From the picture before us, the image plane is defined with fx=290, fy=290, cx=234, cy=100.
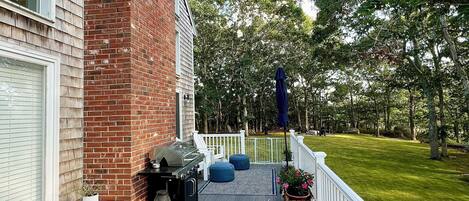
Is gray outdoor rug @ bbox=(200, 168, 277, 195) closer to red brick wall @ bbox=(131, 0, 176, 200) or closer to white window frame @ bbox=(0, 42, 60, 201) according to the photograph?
red brick wall @ bbox=(131, 0, 176, 200)

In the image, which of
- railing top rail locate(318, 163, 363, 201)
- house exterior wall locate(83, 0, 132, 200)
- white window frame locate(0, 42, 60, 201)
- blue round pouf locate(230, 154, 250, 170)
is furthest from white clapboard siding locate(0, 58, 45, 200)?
blue round pouf locate(230, 154, 250, 170)

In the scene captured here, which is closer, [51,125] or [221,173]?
[51,125]

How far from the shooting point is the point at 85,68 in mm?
3748

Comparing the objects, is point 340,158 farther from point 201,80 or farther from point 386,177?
point 201,80

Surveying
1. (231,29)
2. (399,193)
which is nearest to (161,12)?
(399,193)

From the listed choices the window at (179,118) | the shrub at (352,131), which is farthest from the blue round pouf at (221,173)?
the shrub at (352,131)

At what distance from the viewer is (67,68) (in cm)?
338

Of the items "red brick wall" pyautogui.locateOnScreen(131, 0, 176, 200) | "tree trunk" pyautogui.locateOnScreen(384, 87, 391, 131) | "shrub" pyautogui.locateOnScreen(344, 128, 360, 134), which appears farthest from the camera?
"shrub" pyautogui.locateOnScreen(344, 128, 360, 134)

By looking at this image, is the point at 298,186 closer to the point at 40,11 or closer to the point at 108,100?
the point at 108,100

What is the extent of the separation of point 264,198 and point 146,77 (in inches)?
137

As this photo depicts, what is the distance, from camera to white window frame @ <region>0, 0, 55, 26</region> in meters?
2.54

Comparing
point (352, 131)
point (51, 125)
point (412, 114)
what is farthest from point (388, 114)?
point (51, 125)

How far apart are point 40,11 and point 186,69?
6.41 meters

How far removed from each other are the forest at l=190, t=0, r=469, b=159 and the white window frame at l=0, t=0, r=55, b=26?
5663mm
